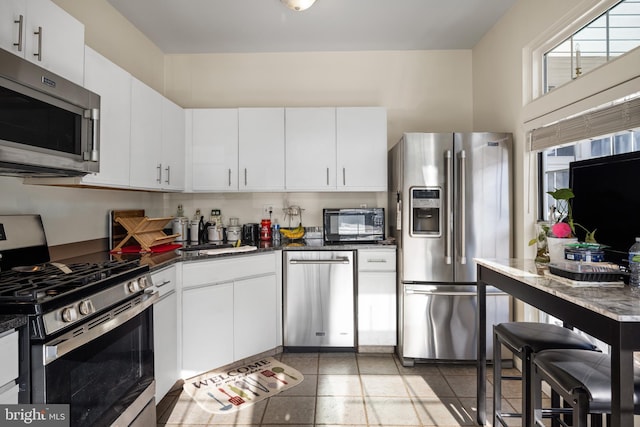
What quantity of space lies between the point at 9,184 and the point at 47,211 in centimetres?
27

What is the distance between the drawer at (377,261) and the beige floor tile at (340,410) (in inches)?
40.4

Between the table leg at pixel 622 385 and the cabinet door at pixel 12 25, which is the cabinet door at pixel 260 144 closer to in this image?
the cabinet door at pixel 12 25

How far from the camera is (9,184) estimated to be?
1.86 m

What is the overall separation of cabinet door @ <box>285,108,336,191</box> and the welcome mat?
5.05ft

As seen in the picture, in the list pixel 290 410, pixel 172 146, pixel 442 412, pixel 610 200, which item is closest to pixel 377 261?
pixel 442 412

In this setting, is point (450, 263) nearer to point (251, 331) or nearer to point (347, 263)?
point (347, 263)

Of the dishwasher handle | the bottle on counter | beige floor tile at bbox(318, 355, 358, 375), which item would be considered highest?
the bottle on counter

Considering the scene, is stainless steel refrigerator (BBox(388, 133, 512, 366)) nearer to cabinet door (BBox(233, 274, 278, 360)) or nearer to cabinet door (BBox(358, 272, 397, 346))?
cabinet door (BBox(358, 272, 397, 346))

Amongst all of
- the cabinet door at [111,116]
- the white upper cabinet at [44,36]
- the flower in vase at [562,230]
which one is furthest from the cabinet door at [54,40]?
the flower in vase at [562,230]

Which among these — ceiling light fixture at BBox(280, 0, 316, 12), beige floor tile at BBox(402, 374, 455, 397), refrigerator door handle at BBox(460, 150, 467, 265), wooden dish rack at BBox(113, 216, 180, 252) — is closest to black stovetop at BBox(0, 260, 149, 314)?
wooden dish rack at BBox(113, 216, 180, 252)

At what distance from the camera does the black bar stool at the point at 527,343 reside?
5.00ft

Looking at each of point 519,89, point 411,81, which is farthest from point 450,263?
point 411,81

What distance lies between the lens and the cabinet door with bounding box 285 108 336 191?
3.21m

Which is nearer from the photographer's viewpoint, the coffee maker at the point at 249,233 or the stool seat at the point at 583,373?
the stool seat at the point at 583,373
